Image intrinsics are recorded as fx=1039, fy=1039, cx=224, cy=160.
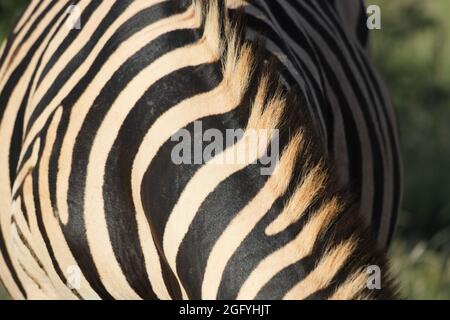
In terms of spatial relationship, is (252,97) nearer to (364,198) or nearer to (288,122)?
(288,122)

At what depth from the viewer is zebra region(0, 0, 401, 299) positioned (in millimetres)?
1812

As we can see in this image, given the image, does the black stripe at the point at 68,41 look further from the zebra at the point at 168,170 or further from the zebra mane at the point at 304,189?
the zebra mane at the point at 304,189

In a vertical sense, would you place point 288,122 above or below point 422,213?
above

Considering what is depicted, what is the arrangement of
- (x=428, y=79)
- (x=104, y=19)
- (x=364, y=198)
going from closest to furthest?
(x=104, y=19)
(x=364, y=198)
(x=428, y=79)

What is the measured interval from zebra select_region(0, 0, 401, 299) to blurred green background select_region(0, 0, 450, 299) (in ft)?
9.64

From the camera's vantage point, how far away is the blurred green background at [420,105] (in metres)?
5.66

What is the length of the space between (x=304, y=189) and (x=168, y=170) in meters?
0.29

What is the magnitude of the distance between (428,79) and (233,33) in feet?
17.2

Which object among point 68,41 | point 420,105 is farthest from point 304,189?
point 420,105

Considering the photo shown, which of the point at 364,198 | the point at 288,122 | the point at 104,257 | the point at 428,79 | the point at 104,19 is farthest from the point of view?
the point at 428,79
